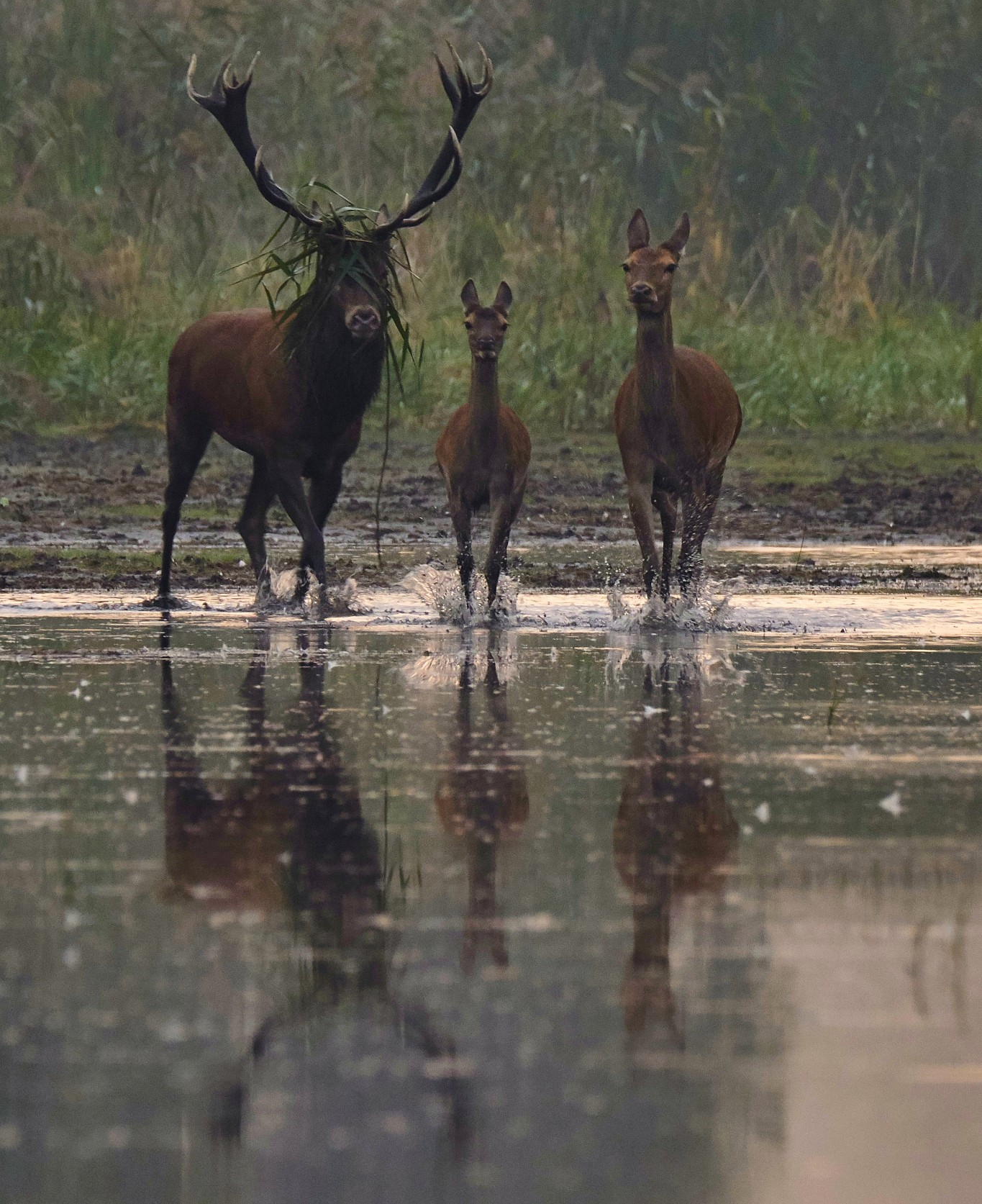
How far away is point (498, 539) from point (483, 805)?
5466 mm

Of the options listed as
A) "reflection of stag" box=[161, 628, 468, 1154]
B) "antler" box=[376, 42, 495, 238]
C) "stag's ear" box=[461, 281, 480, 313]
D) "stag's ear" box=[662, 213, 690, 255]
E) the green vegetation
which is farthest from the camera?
the green vegetation

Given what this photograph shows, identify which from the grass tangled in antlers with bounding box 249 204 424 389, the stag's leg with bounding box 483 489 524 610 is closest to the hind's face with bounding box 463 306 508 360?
the grass tangled in antlers with bounding box 249 204 424 389

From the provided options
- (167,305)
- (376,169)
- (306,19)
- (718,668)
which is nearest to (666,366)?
(718,668)

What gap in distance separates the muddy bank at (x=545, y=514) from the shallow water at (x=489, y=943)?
16.8 ft

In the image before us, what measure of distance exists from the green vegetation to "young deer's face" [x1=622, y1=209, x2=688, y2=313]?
834cm

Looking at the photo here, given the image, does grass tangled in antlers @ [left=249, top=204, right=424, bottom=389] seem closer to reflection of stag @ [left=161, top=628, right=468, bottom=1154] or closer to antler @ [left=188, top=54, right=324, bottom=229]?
antler @ [left=188, top=54, right=324, bottom=229]

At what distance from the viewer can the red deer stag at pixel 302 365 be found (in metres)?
13.4

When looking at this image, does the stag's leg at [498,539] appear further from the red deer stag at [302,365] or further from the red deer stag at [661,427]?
the red deer stag at [302,365]

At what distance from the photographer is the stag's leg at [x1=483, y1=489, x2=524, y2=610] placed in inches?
507

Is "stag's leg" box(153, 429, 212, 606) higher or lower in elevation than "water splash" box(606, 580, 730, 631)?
higher

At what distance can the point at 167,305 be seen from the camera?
24.1 meters

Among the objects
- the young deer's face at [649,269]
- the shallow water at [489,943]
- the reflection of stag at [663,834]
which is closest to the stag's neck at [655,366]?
the young deer's face at [649,269]

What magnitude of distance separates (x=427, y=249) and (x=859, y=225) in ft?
27.3

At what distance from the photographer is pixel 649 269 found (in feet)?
41.5
